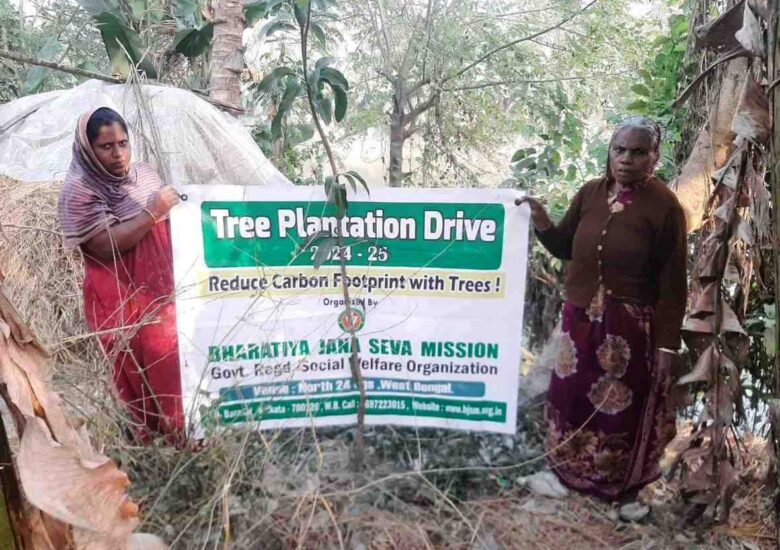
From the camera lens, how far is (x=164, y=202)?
243cm

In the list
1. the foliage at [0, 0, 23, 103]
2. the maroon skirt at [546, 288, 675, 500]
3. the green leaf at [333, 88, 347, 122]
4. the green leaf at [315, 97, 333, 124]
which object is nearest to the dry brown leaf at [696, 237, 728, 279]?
the maroon skirt at [546, 288, 675, 500]

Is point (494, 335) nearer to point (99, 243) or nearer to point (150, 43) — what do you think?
point (99, 243)

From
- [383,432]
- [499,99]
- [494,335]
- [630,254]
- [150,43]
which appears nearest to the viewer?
[630,254]

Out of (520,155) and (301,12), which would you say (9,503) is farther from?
(520,155)

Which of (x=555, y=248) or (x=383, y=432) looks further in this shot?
(x=383, y=432)

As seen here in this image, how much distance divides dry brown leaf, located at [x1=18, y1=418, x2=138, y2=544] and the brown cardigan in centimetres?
202

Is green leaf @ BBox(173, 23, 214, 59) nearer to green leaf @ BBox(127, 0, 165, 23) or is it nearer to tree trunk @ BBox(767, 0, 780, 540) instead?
green leaf @ BBox(127, 0, 165, 23)

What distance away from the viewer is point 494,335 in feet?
8.50

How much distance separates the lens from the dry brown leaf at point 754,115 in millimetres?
1753

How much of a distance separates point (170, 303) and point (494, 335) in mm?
1375

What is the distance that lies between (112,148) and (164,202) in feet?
1.22

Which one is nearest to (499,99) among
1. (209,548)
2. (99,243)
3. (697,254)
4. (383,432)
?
(697,254)

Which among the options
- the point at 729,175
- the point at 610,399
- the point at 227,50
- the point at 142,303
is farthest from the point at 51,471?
the point at 227,50

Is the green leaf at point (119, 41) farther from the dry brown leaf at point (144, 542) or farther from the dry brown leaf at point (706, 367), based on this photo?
the dry brown leaf at point (706, 367)
